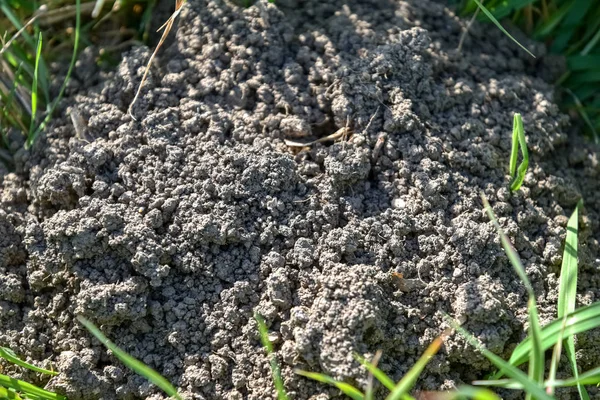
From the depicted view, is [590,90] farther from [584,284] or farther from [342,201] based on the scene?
[342,201]

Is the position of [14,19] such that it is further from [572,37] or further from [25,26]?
[572,37]

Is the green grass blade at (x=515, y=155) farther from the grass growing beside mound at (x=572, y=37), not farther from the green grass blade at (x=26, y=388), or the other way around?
the green grass blade at (x=26, y=388)

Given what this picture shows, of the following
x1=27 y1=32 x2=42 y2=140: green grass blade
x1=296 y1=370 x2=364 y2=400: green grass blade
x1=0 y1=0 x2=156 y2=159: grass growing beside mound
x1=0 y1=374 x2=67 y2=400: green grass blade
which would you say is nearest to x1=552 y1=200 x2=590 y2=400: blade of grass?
x1=296 y1=370 x2=364 y2=400: green grass blade

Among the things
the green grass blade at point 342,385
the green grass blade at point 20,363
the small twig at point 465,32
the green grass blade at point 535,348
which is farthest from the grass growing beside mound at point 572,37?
the green grass blade at point 20,363

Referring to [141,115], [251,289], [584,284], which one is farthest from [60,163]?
[584,284]

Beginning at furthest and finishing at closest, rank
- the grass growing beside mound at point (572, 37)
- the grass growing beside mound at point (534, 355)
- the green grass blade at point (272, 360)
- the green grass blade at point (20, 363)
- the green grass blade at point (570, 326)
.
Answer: the grass growing beside mound at point (572, 37) < the green grass blade at point (20, 363) < the green grass blade at point (570, 326) < the green grass blade at point (272, 360) < the grass growing beside mound at point (534, 355)

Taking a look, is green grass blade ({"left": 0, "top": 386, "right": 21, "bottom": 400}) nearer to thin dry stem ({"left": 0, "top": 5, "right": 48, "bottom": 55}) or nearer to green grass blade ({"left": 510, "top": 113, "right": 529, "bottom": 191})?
thin dry stem ({"left": 0, "top": 5, "right": 48, "bottom": 55})

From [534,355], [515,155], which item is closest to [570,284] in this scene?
[515,155]

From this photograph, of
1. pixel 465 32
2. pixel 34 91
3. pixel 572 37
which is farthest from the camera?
pixel 572 37
